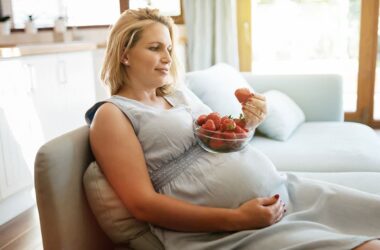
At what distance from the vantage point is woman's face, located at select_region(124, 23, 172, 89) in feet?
4.11

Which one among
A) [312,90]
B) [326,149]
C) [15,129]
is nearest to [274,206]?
[326,149]

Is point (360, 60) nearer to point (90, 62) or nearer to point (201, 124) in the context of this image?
point (90, 62)

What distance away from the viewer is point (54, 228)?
0.98 metres

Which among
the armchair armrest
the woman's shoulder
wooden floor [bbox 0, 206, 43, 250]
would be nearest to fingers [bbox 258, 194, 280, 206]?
the woman's shoulder

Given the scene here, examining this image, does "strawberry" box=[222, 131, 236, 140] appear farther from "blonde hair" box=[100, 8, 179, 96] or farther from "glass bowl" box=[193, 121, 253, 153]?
"blonde hair" box=[100, 8, 179, 96]

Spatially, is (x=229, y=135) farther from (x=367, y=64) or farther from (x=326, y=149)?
(x=367, y=64)

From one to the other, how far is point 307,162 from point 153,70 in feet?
3.27

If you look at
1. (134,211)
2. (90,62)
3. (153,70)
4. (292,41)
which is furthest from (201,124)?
(292,41)

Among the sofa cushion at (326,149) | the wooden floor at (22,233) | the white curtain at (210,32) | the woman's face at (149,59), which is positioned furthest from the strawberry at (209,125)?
the white curtain at (210,32)

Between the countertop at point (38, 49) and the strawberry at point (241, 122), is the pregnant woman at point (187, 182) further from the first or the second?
the countertop at point (38, 49)

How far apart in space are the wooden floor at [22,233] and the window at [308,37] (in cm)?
264

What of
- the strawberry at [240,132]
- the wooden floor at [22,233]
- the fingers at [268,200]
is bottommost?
the wooden floor at [22,233]

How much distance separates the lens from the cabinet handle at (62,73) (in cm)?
299

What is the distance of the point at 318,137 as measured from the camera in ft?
7.46
